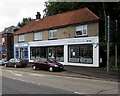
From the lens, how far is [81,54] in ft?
68.2

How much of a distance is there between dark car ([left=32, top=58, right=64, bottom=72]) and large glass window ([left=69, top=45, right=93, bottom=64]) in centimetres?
378

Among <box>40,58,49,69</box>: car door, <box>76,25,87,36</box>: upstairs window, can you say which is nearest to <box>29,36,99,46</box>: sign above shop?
<box>76,25,87,36</box>: upstairs window

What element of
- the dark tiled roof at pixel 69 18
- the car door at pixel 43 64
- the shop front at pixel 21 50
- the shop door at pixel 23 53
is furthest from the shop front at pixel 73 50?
the car door at pixel 43 64

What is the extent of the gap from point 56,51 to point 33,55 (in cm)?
603

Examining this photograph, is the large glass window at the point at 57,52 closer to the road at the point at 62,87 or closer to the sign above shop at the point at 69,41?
the sign above shop at the point at 69,41

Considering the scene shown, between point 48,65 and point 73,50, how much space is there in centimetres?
514

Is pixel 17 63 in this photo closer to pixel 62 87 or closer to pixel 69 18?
pixel 69 18

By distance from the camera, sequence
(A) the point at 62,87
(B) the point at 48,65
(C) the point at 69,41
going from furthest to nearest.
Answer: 1. (C) the point at 69,41
2. (B) the point at 48,65
3. (A) the point at 62,87

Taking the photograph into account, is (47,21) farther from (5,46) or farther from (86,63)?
(5,46)

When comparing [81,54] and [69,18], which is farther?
[69,18]

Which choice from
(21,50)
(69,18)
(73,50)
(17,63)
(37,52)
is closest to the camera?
(73,50)

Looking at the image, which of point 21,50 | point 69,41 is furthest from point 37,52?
point 69,41

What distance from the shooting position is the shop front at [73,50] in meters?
19.2

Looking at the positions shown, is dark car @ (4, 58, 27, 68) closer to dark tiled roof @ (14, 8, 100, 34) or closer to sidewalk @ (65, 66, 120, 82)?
dark tiled roof @ (14, 8, 100, 34)
